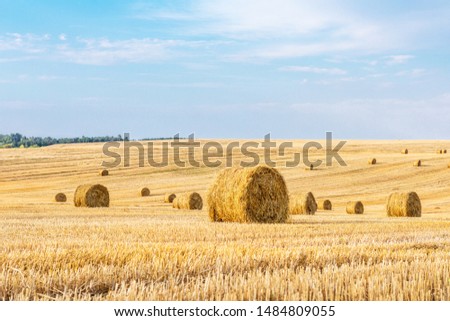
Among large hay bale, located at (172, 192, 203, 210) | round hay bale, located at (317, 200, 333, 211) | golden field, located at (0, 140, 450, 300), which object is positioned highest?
golden field, located at (0, 140, 450, 300)

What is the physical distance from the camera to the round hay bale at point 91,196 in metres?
28.6

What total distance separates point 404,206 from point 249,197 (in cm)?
1192

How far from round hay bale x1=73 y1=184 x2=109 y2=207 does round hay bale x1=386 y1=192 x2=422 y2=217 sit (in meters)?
12.6

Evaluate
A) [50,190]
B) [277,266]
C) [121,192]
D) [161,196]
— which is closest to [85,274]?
[277,266]

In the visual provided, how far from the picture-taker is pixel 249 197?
16625 millimetres

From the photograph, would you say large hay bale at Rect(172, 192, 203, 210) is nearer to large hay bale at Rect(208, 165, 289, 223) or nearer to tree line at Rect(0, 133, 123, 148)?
large hay bale at Rect(208, 165, 289, 223)

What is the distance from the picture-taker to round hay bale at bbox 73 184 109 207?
2859cm

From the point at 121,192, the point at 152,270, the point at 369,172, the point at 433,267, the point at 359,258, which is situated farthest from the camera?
the point at 369,172

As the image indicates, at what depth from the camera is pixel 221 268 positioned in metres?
6.03

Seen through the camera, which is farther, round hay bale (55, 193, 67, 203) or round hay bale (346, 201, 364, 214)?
round hay bale (55, 193, 67, 203)

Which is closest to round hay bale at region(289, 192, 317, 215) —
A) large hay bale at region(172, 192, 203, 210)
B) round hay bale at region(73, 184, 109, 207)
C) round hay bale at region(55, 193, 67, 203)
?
large hay bale at region(172, 192, 203, 210)

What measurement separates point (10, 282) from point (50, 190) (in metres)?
44.2

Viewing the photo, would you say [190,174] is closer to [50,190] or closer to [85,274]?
[50,190]

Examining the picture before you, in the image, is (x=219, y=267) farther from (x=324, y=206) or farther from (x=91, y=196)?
(x=324, y=206)
